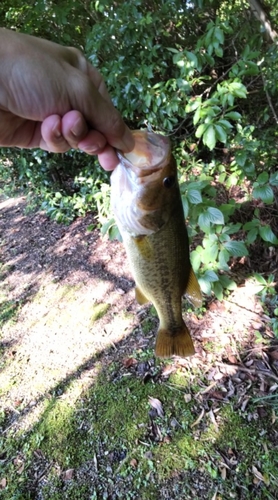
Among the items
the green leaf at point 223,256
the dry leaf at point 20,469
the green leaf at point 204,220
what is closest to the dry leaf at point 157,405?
the dry leaf at point 20,469

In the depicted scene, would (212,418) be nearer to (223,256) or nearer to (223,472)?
(223,472)

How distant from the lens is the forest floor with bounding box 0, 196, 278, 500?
2.52 meters

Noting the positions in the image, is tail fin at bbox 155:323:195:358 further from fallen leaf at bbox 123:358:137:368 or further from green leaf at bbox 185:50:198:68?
green leaf at bbox 185:50:198:68

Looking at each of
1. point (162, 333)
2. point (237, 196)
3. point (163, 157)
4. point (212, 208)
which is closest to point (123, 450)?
point (162, 333)

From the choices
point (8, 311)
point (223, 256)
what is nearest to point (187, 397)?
point (223, 256)

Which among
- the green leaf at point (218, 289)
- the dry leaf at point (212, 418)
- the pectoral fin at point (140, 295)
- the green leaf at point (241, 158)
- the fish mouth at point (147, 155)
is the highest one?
the fish mouth at point (147, 155)

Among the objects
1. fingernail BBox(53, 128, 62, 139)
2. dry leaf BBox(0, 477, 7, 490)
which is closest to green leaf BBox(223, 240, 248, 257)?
fingernail BBox(53, 128, 62, 139)

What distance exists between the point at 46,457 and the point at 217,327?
1763mm

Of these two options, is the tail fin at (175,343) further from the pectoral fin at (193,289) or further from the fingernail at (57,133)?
the fingernail at (57,133)

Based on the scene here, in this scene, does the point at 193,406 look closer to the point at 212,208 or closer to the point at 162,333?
the point at 162,333

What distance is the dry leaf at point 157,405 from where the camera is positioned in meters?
2.86

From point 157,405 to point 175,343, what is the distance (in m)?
1.16

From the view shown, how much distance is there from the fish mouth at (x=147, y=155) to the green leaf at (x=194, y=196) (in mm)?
1245

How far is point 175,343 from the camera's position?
2.01m
